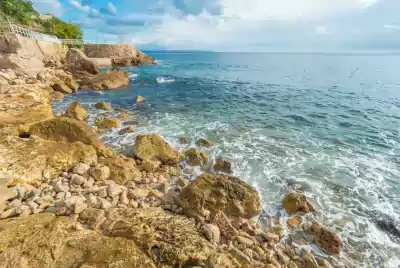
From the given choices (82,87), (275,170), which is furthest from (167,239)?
(82,87)

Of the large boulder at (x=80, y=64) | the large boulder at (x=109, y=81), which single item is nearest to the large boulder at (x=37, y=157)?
the large boulder at (x=109, y=81)

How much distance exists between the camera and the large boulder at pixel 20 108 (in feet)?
33.8

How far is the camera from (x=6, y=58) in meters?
21.8

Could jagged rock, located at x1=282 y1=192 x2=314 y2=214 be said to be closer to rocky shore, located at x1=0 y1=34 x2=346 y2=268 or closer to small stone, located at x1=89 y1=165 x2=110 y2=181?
rocky shore, located at x1=0 y1=34 x2=346 y2=268

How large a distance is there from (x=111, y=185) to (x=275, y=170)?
7.44m

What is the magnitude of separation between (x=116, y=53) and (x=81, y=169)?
6433 centimetres

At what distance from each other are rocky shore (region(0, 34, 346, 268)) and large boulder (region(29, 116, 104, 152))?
4 cm

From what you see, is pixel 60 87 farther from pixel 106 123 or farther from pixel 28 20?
pixel 28 20

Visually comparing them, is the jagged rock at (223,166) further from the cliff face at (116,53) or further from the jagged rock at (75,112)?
the cliff face at (116,53)

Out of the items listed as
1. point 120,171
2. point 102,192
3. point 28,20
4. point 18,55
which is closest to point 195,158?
point 120,171

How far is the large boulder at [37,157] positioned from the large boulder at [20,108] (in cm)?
314

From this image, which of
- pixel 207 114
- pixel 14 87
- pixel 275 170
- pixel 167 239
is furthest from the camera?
pixel 207 114

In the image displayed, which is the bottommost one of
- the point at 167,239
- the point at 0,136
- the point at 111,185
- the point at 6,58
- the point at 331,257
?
the point at 331,257

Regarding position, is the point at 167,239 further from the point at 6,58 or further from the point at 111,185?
the point at 6,58
